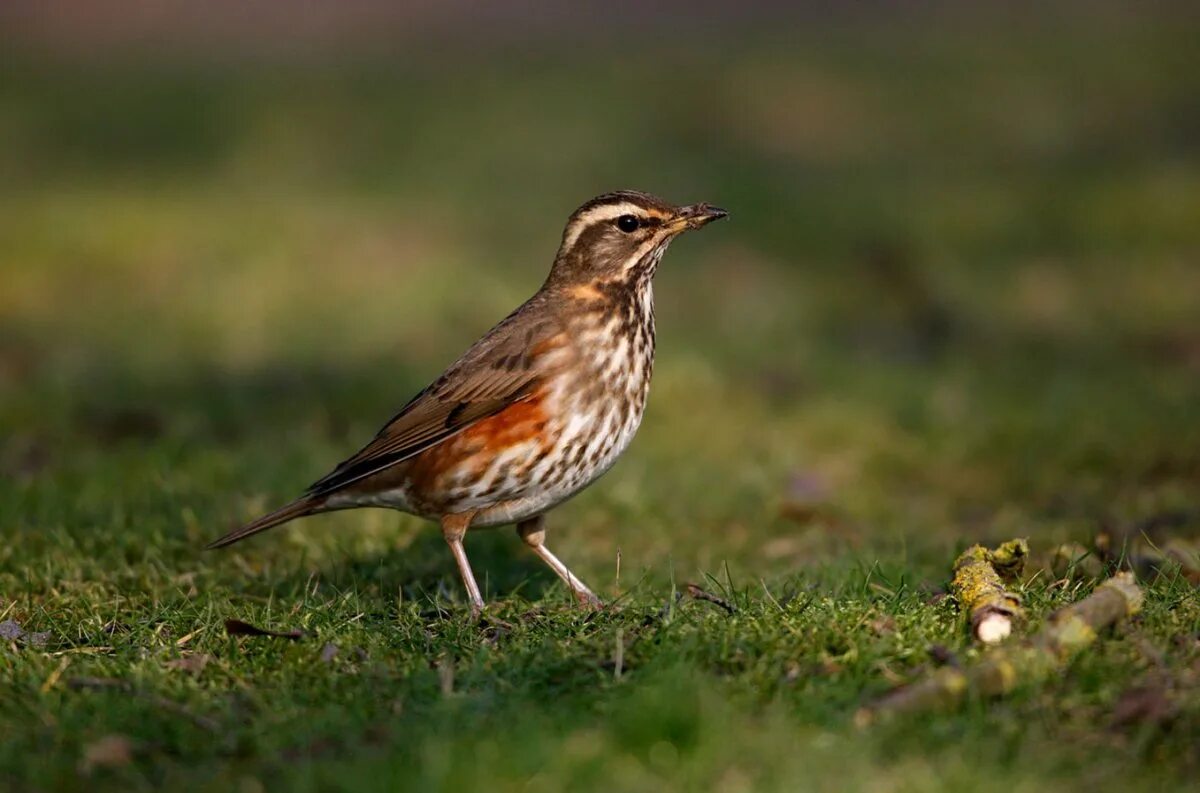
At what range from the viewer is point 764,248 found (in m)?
15.0

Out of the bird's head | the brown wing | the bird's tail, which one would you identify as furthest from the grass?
the bird's head

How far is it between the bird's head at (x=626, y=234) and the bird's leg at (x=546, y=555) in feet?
3.81

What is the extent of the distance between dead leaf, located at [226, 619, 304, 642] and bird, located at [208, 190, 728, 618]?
110 cm

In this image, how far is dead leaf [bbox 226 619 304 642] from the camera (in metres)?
5.82

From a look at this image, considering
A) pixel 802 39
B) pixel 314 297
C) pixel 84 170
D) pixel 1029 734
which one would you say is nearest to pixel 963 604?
pixel 1029 734

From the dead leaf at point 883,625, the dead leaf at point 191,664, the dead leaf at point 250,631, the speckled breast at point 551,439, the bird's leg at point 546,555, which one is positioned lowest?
the bird's leg at point 546,555

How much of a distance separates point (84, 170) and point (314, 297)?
4.54m

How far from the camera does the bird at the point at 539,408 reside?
7109mm

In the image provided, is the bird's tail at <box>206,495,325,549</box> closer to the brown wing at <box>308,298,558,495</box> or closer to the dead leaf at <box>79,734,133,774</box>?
the brown wing at <box>308,298,558,495</box>

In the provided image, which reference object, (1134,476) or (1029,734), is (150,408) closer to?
(1134,476)

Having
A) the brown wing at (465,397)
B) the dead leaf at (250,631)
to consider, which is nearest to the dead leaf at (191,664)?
the dead leaf at (250,631)

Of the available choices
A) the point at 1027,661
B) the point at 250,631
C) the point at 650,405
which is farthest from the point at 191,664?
the point at 650,405

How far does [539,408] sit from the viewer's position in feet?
23.4

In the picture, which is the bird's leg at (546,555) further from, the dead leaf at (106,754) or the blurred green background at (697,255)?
the dead leaf at (106,754)
